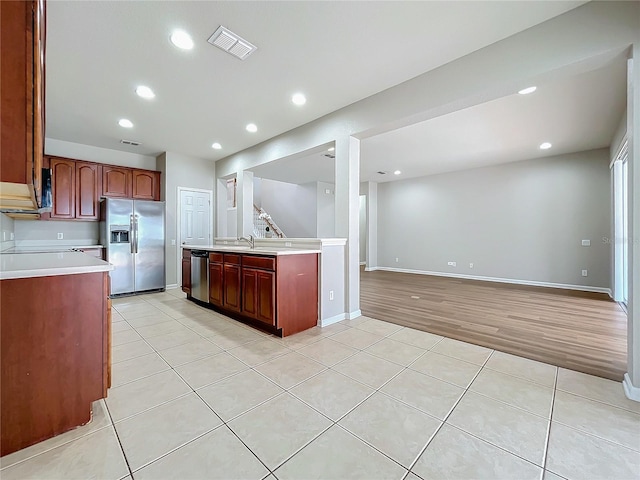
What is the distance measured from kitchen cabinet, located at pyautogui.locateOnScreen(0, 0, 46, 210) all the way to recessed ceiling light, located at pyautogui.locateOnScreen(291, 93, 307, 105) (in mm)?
2424

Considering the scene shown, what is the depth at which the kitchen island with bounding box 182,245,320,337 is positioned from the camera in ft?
9.67

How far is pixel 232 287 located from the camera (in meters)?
3.55

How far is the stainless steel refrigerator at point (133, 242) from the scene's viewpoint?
485 centimetres

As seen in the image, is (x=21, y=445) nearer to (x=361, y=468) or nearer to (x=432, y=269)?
(x=361, y=468)

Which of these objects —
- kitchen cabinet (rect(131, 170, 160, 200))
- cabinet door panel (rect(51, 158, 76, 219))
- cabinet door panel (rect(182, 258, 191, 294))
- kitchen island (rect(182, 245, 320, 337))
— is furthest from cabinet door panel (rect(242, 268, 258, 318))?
cabinet door panel (rect(51, 158, 76, 219))

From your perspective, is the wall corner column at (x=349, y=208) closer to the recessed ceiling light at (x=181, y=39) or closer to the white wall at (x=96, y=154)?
the recessed ceiling light at (x=181, y=39)

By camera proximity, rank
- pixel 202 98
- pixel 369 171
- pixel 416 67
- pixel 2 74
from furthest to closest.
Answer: pixel 369 171 < pixel 202 98 < pixel 416 67 < pixel 2 74

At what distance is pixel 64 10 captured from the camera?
2.11 metres

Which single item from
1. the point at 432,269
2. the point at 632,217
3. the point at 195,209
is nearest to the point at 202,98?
the point at 195,209

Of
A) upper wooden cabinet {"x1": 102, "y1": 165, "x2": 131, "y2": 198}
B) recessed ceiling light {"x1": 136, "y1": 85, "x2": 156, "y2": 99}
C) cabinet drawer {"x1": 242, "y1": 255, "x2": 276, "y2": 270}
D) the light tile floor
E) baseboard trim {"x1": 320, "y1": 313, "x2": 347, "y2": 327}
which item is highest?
recessed ceiling light {"x1": 136, "y1": 85, "x2": 156, "y2": 99}

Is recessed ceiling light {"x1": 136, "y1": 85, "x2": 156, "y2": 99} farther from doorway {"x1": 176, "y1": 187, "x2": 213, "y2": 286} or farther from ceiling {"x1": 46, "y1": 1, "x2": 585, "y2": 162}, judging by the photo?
doorway {"x1": 176, "y1": 187, "x2": 213, "y2": 286}

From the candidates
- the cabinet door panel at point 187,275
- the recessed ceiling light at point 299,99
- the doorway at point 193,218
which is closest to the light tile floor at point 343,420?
the cabinet door panel at point 187,275

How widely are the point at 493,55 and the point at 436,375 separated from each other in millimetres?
2809

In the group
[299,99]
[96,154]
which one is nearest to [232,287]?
[299,99]
